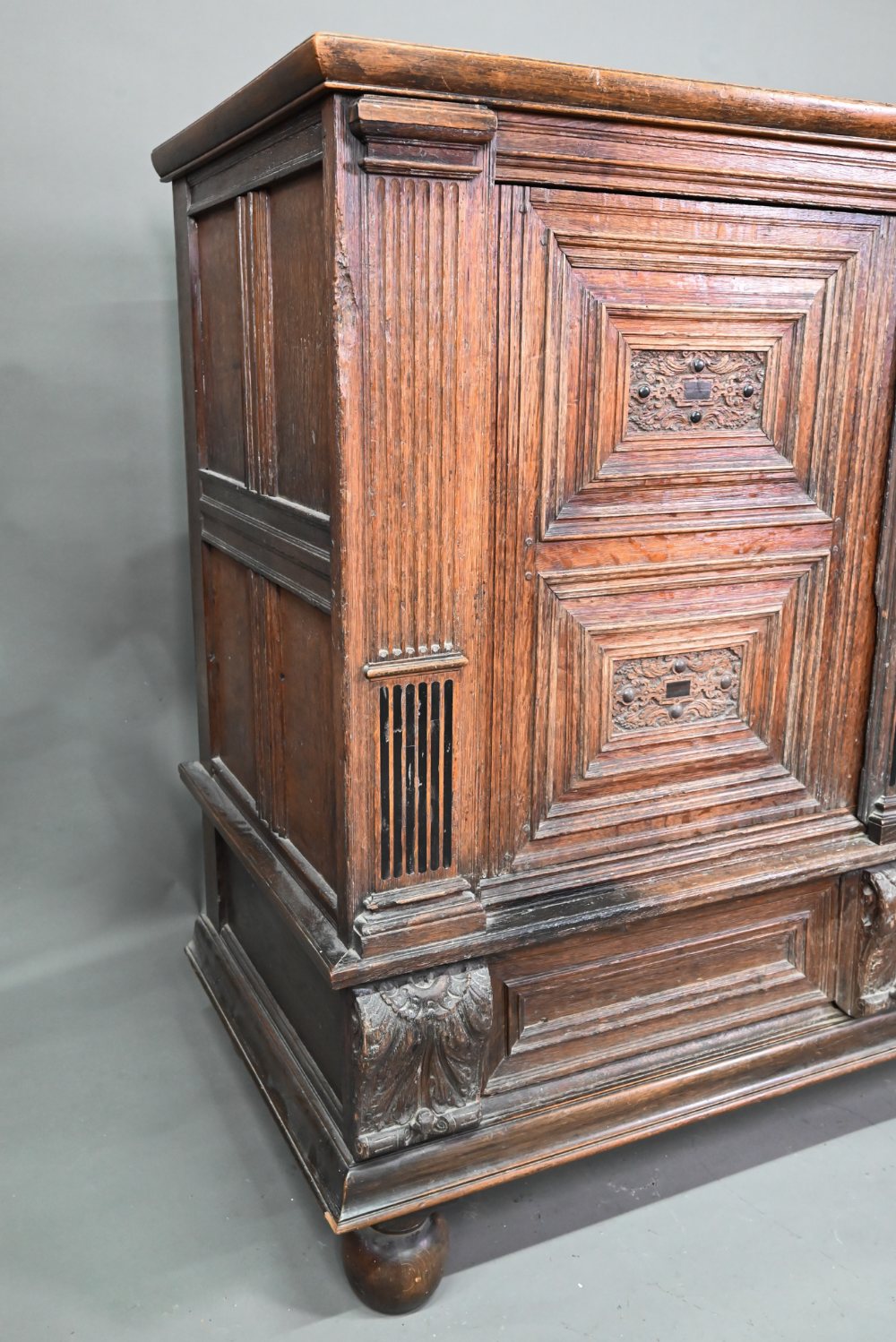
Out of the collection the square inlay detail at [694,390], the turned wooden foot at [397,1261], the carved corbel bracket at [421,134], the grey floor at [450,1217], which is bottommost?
the grey floor at [450,1217]

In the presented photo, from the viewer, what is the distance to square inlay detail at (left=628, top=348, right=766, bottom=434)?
1.65 metres

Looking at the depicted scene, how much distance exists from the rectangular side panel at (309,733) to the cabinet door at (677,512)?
24 cm

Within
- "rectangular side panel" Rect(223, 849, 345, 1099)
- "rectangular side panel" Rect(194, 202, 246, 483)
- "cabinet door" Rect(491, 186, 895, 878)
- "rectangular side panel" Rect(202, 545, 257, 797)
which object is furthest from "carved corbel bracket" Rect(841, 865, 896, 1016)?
"rectangular side panel" Rect(194, 202, 246, 483)

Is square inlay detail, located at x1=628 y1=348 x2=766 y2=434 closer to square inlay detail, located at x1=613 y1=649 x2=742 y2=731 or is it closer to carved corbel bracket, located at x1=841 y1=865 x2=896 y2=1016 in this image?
square inlay detail, located at x1=613 y1=649 x2=742 y2=731

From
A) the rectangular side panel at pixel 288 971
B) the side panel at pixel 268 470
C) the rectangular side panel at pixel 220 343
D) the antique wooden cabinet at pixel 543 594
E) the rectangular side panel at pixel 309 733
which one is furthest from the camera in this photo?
the rectangular side panel at pixel 220 343

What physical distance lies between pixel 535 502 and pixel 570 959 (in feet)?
2.24

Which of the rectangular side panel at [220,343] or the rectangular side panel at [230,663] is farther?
the rectangular side panel at [230,663]

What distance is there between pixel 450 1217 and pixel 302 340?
1.35 meters

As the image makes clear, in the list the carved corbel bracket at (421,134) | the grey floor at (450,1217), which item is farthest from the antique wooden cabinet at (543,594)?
the grey floor at (450,1217)

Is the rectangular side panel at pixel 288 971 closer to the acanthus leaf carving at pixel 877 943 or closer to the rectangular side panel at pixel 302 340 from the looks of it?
the rectangular side panel at pixel 302 340

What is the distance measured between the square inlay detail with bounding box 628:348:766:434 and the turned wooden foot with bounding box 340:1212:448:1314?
3.86 ft

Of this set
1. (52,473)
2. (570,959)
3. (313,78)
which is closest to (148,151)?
(52,473)

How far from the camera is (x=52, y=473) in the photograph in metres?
2.49

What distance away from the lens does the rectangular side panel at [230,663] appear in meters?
2.06
